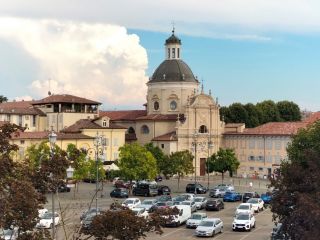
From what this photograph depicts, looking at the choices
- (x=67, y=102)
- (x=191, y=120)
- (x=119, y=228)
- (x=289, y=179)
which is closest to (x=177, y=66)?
(x=191, y=120)

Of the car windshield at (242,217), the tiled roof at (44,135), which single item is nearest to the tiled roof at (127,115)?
the tiled roof at (44,135)

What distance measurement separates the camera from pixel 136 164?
6731cm

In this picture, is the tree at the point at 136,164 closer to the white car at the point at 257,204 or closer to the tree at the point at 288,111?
the white car at the point at 257,204

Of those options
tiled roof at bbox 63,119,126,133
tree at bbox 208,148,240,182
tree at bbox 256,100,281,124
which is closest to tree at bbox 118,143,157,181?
tree at bbox 208,148,240,182

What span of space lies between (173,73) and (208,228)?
6236 centimetres

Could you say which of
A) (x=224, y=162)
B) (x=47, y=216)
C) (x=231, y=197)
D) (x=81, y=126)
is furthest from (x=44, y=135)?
(x=47, y=216)

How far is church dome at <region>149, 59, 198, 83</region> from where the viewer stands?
3922 inches

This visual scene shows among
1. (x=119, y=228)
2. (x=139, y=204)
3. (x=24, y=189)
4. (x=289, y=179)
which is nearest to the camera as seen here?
(x=24, y=189)

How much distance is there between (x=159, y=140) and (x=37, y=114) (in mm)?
A: 18734

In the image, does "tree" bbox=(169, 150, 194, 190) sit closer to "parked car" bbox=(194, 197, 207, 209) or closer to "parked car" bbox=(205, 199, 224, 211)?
"parked car" bbox=(194, 197, 207, 209)

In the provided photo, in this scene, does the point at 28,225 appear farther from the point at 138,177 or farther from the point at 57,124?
the point at 57,124

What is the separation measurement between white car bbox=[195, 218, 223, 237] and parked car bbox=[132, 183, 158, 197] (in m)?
24.5

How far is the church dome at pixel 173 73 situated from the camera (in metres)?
99.6

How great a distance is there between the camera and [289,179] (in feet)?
101
